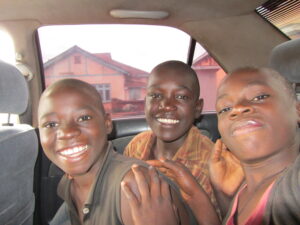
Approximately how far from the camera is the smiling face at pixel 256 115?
1.01 meters

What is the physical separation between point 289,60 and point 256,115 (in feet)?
1.90

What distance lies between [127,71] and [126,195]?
7.03 feet

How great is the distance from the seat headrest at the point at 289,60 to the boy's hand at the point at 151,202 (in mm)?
835

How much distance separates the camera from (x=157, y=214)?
1.01 m

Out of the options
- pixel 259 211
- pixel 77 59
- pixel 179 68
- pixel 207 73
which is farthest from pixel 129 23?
pixel 259 211

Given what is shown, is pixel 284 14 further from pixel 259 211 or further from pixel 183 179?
pixel 259 211

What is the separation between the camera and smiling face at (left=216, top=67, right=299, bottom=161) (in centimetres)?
101

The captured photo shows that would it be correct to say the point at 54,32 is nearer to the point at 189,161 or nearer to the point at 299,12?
the point at 189,161

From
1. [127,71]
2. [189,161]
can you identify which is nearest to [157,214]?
[189,161]

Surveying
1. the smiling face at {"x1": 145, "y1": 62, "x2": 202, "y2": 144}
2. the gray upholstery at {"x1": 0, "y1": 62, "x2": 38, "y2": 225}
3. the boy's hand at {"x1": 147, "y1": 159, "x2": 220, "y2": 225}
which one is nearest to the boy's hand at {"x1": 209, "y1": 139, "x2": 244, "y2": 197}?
the boy's hand at {"x1": 147, "y1": 159, "x2": 220, "y2": 225}

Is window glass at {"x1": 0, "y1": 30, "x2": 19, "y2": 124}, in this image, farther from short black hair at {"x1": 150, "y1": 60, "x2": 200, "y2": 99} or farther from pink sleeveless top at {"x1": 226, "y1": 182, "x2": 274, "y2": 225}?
pink sleeveless top at {"x1": 226, "y1": 182, "x2": 274, "y2": 225}

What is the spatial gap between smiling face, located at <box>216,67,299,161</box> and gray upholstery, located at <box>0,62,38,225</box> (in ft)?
3.15

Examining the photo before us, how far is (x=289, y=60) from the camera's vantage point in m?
1.45

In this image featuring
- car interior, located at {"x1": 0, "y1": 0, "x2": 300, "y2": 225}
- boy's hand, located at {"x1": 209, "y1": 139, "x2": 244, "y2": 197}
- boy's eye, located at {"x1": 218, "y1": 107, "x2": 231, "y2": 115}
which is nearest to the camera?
boy's eye, located at {"x1": 218, "y1": 107, "x2": 231, "y2": 115}
